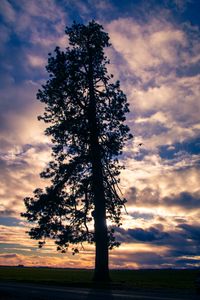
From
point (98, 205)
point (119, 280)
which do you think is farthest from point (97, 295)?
point (119, 280)

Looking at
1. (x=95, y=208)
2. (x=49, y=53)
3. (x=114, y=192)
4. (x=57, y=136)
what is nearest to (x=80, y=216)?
(x=95, y=208)

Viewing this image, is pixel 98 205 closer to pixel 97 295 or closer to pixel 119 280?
pixel 119 280

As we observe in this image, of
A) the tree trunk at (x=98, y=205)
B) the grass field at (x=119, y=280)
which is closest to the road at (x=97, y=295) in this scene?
the grass field at (x=119, y=280)

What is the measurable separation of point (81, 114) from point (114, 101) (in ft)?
9.39

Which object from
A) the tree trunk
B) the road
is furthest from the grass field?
the road

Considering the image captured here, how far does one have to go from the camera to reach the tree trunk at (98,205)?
25.0 m

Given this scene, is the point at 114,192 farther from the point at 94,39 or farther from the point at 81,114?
the point at 94,39

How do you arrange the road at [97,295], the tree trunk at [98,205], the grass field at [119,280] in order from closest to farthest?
the road at [97,295] < the grass field at [119,280] < the tree trunk at [98,205]

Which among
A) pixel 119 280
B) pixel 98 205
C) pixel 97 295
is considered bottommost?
pixel 97 295

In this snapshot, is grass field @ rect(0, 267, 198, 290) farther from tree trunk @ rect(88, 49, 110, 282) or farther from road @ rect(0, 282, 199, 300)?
road @ rect(0, 282, 199, 300)

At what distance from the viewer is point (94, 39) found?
31422 millimetres

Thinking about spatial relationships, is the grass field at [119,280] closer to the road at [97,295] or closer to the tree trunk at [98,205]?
the tree trunk at [98,205]

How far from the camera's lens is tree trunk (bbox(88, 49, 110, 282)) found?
2498 cm

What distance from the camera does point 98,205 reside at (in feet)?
86.3
